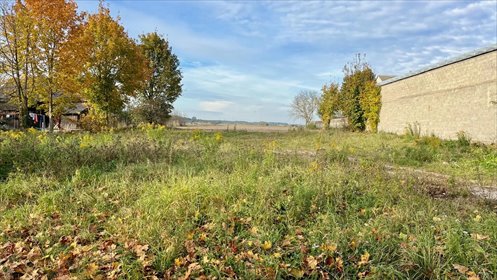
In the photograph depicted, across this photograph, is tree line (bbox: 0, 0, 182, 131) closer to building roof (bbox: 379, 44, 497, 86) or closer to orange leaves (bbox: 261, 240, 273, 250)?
building roof (bbox: 379, 44, 497, 86)

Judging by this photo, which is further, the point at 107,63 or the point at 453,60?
the point at 107,63

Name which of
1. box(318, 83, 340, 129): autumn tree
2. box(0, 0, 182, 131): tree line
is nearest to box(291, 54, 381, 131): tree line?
box(318, 83, 340, 129): autumn tree

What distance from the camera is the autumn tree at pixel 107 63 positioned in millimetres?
19500

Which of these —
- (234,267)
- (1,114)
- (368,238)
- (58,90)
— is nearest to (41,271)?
(234,267)

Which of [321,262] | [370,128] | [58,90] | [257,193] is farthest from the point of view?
[370,128]

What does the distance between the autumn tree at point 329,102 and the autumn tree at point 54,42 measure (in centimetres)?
2247

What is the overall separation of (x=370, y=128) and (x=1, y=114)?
32856mm

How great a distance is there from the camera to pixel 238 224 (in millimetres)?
3791

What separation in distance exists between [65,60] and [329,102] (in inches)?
915

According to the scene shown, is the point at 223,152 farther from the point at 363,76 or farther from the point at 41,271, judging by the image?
the point at 363,76

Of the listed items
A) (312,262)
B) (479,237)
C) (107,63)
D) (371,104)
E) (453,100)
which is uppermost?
(107,63)

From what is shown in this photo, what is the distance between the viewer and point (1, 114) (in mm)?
31359

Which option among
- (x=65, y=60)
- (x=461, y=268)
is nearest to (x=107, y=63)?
(x=65, y=60)

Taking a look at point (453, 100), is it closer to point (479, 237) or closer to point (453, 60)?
point (453, 60)
